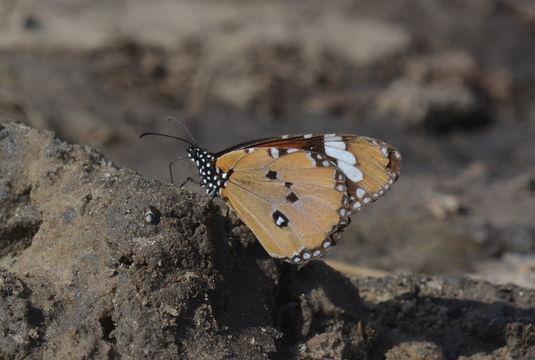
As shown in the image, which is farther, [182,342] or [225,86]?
[225,86]

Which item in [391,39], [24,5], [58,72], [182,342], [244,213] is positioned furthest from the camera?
[391,39]

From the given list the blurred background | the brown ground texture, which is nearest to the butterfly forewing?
the brown ground texture

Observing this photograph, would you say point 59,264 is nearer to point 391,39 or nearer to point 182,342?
point 182,342

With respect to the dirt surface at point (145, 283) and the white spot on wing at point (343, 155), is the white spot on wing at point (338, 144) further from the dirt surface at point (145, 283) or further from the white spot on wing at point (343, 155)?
the dirt surface at point (145, 283)

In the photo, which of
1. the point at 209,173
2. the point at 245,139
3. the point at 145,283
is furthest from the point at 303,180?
the point at 245,139

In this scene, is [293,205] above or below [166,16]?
below

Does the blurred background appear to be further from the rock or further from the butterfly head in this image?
the butterfly head

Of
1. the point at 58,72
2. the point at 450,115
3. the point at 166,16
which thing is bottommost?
the point at 58,72

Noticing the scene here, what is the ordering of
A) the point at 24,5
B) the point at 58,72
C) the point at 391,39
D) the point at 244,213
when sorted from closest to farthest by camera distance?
the point at 244,213 → the point at 58,72 → the point at 24,5 → the point at 391,39

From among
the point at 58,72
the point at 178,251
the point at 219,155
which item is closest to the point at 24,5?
the point at 58,72
